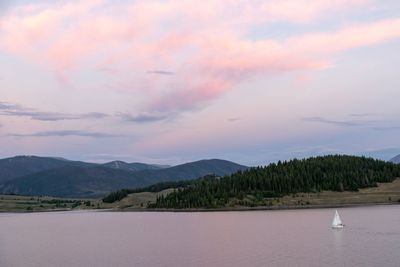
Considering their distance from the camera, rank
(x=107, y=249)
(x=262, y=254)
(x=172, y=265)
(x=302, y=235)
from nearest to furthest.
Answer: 1. (x=172, y=265)
2. (x=262, y=254)
3. (x=107, y=249)
4. (x=302, y=235)

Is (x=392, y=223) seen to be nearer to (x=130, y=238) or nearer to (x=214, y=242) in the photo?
(x=214, y=242)

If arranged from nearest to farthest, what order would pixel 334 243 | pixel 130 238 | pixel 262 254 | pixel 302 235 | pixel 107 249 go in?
pixel 262 254, pixel 334 243, pixel 107 249, pixel 302 235, pixel 130 238

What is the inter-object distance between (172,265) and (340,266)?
2627 centimetres

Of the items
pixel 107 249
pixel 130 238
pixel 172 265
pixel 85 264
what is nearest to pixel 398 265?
pixel 172 265

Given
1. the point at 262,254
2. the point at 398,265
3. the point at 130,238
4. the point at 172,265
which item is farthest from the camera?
the point at 130,238

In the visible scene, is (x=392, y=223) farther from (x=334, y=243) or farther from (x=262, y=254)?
(x=262, y=254)

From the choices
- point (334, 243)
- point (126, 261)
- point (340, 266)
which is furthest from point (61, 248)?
point (340, 266)

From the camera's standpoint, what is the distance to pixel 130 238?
455 ft

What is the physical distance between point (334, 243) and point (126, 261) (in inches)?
1574

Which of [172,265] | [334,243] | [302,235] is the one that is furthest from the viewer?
[302,235]

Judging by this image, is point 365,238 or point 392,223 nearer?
point 365,238

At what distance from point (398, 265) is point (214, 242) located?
2028 inches

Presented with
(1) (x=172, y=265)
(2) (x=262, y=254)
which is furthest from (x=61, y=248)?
(2) (x=262, y=254)

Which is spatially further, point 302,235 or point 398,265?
point 302,235
